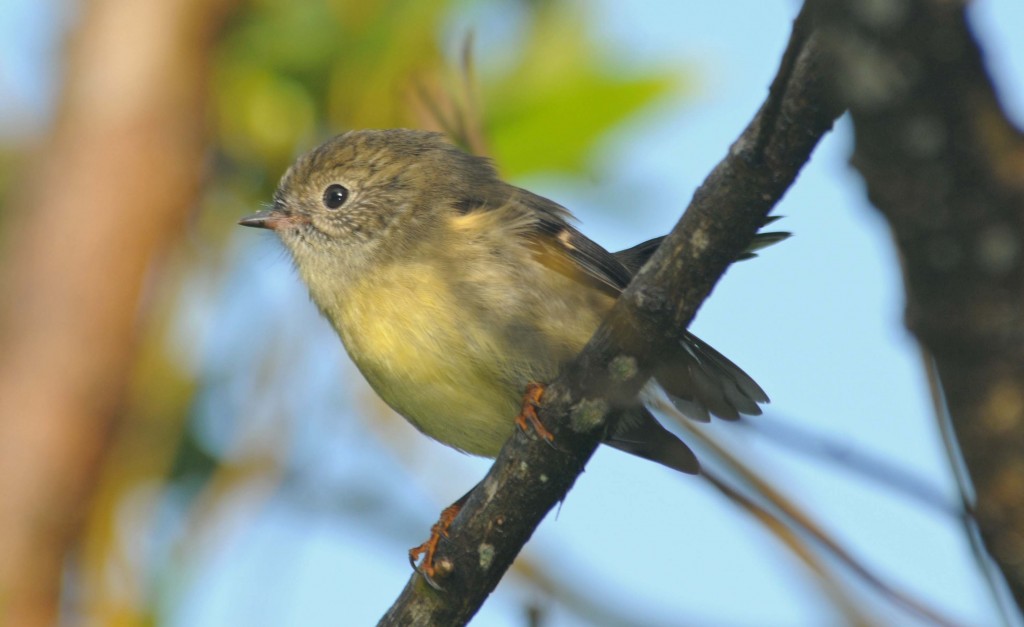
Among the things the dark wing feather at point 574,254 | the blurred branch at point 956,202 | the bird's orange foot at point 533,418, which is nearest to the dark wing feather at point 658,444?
the dark wing feather at point 574,254

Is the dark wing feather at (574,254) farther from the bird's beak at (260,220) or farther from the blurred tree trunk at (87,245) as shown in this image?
the blurred tree trunk at (87,245)

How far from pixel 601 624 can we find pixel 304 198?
9.86 ft

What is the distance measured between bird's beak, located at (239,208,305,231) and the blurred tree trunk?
0.93 m

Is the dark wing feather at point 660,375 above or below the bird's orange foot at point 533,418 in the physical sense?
above

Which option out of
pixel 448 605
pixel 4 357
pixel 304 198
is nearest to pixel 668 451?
pixel 448 605

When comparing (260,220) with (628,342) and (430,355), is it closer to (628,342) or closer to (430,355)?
(430,355)

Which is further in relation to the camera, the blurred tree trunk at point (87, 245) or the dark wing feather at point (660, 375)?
the blurred tree trunk at point (87, 245)

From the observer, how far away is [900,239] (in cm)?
130

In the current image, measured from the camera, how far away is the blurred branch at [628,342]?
1992 millimetres

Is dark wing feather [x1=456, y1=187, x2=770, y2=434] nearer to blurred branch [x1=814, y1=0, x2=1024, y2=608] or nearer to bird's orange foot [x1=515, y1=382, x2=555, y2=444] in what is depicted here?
bird's orange foot [x1=515, y1=382, x2=555, y2=444]

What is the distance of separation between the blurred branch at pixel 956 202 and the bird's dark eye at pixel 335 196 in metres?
3.60

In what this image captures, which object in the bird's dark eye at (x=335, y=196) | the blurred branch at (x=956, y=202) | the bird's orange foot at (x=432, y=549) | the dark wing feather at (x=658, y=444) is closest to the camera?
the blurred branch at (x=956, y=202)

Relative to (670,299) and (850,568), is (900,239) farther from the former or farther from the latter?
(670,299)

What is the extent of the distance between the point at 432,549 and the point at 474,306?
795mm
